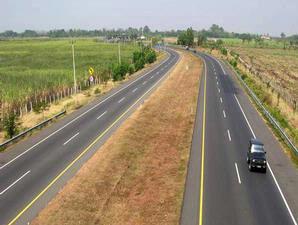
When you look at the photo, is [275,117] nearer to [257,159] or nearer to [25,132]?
[257,159]

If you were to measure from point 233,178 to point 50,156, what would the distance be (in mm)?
16780

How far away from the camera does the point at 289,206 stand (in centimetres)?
2611

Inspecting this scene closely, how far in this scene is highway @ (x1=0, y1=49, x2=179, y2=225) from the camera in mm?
26781

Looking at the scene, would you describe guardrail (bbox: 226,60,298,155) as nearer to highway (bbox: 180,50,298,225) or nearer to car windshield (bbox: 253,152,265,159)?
highway (bbox: 180,50,298,225)

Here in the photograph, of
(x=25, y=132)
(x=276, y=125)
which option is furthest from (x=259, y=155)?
(x=25, y=132)

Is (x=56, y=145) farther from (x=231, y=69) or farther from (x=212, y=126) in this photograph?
(x=231, y=69)

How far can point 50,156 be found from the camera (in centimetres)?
3603

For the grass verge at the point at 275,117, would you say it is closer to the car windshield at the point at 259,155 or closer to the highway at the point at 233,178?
the highway at the point at 233,178

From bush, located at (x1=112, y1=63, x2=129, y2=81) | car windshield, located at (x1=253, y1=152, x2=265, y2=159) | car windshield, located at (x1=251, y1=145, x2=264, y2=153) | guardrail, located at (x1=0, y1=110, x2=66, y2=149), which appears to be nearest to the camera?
car windshield, located at (x1=253, y1=152, x2=265, y2=159)

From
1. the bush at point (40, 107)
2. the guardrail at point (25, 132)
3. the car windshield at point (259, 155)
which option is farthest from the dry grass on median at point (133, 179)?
the bush at point (40, 107)

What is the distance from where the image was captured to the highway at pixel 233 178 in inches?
971

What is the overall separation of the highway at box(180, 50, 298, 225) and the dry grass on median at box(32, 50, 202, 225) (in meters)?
1.12

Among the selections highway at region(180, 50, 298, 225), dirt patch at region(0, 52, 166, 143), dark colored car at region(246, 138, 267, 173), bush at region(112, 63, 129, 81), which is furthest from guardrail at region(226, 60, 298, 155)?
bush at region(112, 63, 129, 81)

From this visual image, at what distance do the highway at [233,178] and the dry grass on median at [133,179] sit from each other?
112 centimetres
